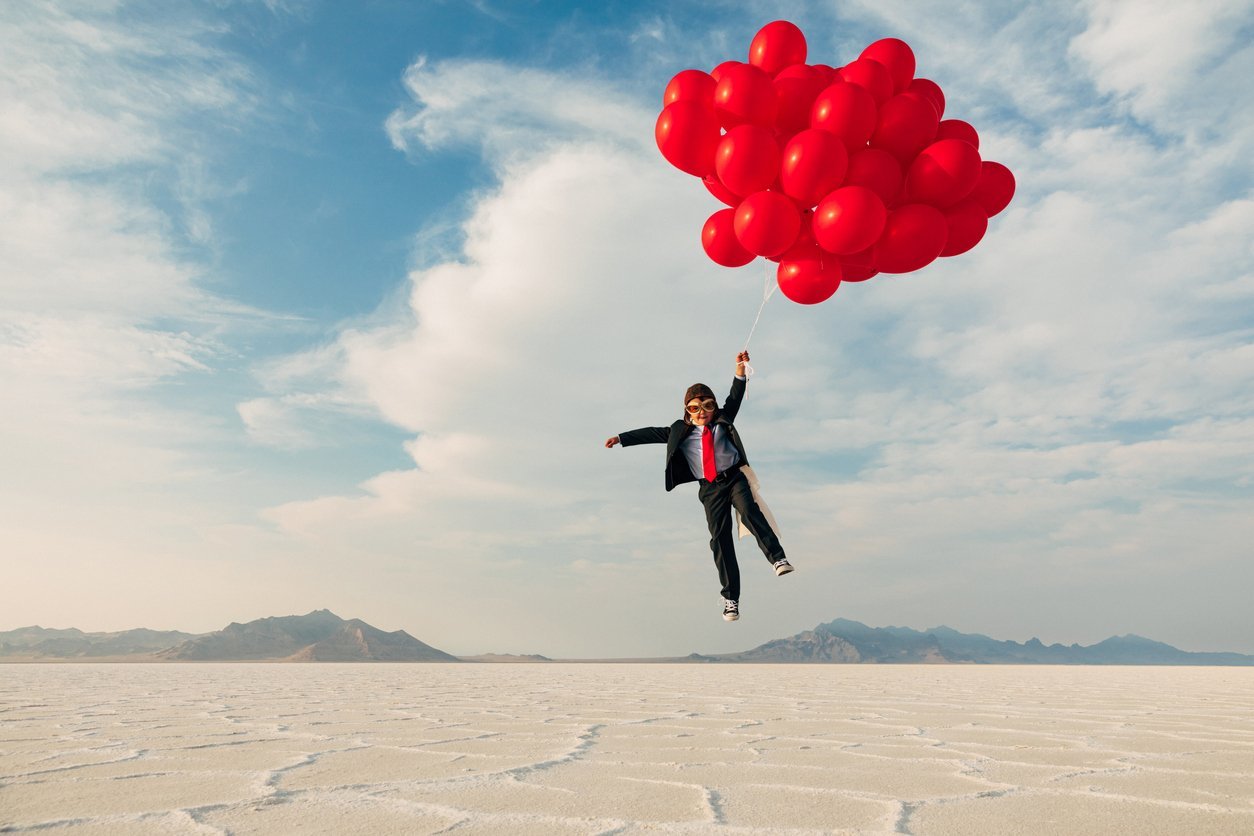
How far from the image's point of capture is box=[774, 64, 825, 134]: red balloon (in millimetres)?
4309

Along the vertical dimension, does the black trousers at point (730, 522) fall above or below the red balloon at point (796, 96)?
below

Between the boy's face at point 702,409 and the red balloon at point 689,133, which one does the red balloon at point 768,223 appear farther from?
the boy's face at point 702,409

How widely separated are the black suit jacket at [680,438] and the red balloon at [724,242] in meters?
0.75

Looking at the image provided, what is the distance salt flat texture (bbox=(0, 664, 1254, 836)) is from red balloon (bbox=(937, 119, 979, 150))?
3058 mm

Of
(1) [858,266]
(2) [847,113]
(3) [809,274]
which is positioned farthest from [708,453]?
(2) [847,113]

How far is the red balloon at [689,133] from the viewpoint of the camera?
4.39 meters

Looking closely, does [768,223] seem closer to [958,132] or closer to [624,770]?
[958,132]

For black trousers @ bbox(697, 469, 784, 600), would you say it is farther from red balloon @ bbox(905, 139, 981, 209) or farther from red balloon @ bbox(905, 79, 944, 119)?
red balloon @ bbox(905, 79, 944, 119)

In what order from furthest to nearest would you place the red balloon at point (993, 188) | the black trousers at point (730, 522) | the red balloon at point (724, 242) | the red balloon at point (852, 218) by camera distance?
the red balloon at point (724, 242) → the red balloon at point (993, 188) → the black trousers at point (730, 522) → the red balloon at point (852, 218)

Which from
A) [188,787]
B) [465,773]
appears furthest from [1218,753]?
[188,787]

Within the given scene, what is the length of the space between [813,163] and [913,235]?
68 centimetres

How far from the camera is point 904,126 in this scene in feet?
14.1

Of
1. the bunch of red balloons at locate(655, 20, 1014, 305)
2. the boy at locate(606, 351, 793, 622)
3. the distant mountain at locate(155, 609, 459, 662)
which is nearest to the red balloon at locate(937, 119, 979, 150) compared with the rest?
the bunch of red balloons at locate(655, 20, 1014, 305)

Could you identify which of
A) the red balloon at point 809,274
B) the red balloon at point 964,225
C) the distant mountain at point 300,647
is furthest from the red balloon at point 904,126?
the distant mountain at point 300,647
